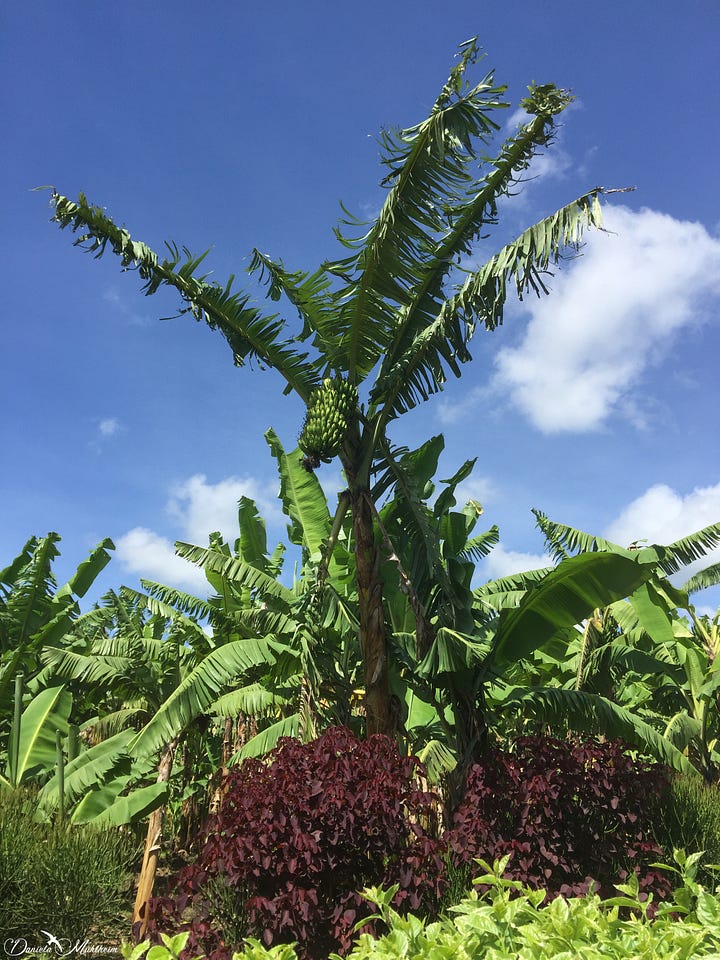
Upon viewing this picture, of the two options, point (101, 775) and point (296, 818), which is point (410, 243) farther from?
point (101, 775)

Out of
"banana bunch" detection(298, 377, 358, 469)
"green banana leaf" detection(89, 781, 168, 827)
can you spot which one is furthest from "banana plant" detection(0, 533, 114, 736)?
"banana bunch" detection(298, 377, 358, 469)

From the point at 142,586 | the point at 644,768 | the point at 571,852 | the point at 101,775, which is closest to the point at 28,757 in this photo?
the point at 101,775

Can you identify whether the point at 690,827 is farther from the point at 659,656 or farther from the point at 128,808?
the point at 128,808

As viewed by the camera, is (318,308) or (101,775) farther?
(101,775)

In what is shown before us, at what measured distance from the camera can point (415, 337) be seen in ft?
24.0

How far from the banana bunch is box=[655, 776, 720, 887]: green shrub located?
479 centimetres

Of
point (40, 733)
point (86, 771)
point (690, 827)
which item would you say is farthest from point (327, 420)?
point (40, 733)

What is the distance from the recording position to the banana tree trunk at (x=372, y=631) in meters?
6.42

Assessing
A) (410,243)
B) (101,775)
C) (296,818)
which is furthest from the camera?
(101,775)

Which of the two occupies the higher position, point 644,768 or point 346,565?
point 346,565

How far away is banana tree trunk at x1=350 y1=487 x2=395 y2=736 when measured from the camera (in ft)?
21.1

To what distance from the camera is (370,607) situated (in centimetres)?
657

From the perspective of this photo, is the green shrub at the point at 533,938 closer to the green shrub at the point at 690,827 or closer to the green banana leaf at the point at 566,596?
the green banana leaf at the point at 566,596

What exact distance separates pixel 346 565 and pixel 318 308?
3.61 meters
